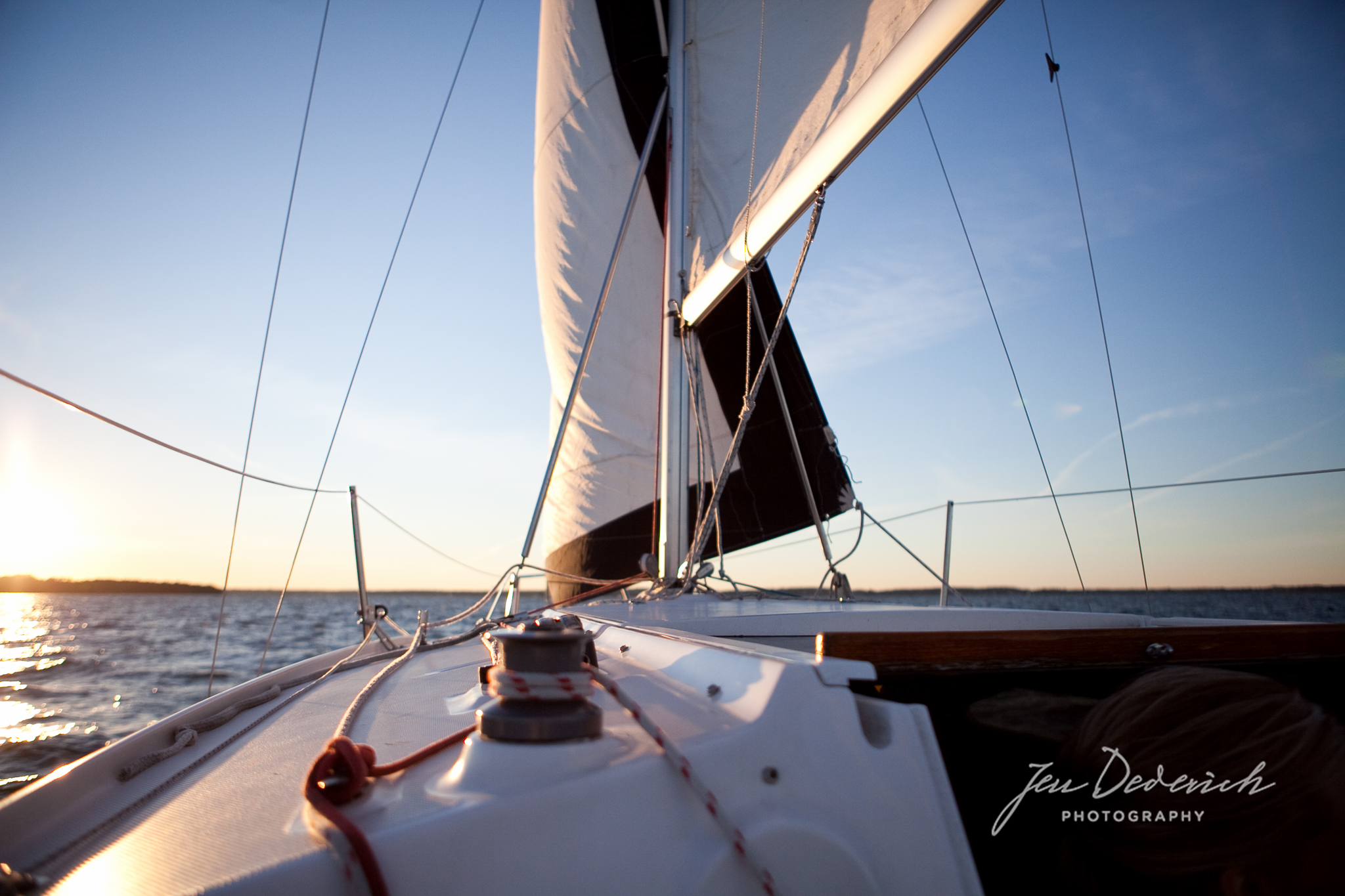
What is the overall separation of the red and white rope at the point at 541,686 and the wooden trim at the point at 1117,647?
0.32 meters

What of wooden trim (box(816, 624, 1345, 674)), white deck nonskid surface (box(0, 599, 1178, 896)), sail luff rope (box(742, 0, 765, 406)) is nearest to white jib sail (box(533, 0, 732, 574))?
sail luff rope (box(742, 0, 765, 406))

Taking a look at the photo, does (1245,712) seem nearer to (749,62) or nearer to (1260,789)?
(1260,789)

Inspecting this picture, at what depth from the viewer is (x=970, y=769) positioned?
1.00 meters

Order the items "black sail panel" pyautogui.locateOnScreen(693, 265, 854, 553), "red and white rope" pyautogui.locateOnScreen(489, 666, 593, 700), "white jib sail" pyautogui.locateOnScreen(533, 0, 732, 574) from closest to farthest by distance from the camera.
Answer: "red and white rope" pyautogui.locateOnScreen(489, 666, 593, 700) → "black sail panel" pyautogui.locateOnScreen(693, 265, 854, 553) → "white jib sail" pyautogui.locateOnScreen(533, 0, 732, 574)

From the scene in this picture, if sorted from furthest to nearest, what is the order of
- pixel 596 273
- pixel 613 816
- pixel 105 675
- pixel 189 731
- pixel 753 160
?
Answer: 1. pixel 105 675
2. pixel 596 273
3. pixel 753 160
4. pixel 189 731
5. pixel 613 816

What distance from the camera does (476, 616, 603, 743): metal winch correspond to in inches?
24.0

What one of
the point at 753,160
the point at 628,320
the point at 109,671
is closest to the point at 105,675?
the point at 109,671

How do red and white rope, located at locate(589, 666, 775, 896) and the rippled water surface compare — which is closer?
red and white rope, located at locate(589, 666, 775, 896)

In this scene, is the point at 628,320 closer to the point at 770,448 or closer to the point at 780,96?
the point at 770,448

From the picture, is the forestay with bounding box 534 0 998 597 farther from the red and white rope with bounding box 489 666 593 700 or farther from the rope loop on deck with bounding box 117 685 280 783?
the red and white rope with bounding box 489 666 593 700

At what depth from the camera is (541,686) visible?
0.63 meters

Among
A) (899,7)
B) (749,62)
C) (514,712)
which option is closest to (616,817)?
(514,712)

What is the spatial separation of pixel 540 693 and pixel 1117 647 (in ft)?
2.46

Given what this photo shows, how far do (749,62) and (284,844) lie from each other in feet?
10.8
